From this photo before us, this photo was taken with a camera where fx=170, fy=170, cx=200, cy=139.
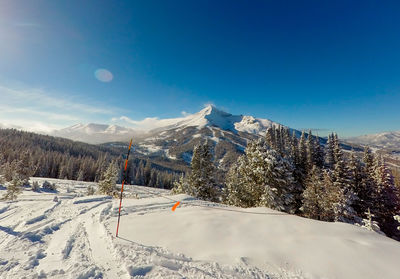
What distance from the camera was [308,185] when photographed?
22859mm

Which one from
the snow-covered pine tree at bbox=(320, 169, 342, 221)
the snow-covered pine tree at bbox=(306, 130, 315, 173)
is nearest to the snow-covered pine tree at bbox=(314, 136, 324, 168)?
the snow-covered pine tree at bbox=(306, 130, 315, 173)

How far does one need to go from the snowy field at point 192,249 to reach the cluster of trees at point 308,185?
11429 millimetres

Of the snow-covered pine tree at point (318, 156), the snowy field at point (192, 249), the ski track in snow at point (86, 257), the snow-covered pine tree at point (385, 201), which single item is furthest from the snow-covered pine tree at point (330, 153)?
the ski track in snow at point (86, 257)

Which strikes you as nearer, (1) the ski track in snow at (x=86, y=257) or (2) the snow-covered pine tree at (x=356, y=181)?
(1) the ski track in snow at (x=86, y=257)

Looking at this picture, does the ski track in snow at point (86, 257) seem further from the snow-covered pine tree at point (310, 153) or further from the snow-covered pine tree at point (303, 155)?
the snow-covered pine tree at point (310, 153)

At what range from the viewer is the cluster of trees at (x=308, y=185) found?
18.7m

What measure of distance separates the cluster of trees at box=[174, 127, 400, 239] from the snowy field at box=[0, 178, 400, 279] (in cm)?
1143

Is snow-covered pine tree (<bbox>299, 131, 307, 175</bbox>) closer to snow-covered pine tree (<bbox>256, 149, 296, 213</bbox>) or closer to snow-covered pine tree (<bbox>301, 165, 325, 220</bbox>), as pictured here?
snow-covered pine tree (<bbox>301, 165, 325, 220</bbox>)

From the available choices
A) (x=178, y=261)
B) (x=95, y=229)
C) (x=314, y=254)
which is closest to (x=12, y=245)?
(x=95, y=229)

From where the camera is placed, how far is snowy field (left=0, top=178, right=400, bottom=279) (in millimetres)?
4617

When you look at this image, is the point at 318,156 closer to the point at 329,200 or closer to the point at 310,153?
the point at 310,153

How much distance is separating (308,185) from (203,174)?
1438cm

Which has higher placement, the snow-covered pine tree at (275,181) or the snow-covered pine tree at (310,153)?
the snow-covered pine tree at (310,153)

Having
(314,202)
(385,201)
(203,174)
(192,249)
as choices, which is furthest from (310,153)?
(192,249)
